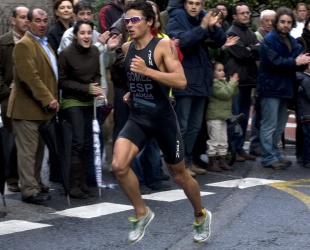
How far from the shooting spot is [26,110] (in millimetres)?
9578

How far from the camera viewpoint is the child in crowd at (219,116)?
11.6 m

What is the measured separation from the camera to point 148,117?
786 cm

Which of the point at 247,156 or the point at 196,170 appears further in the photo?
the point at 247,156

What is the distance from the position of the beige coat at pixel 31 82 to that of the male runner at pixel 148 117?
1754mm

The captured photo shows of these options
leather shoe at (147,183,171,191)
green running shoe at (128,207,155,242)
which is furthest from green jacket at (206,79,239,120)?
green running shoe at (128,207,155,242)

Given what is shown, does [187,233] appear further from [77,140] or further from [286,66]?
[286,66]

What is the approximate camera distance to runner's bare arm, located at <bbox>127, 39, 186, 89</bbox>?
750 centimetres

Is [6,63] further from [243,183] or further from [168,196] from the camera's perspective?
[243,183]

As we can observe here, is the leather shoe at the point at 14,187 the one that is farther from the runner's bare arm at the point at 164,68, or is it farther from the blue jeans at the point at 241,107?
the blue jeans at the point at 241,107

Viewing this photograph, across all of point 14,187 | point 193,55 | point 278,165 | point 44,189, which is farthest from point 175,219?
point 278,165

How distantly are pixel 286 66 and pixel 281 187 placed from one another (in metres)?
1.78

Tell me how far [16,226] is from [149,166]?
2.34m

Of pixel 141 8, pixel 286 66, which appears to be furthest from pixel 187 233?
pixel 286 66

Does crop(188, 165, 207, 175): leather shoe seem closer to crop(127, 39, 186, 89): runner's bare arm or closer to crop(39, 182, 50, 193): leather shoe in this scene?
crop(39, 182, 50, 193): leather shoe
